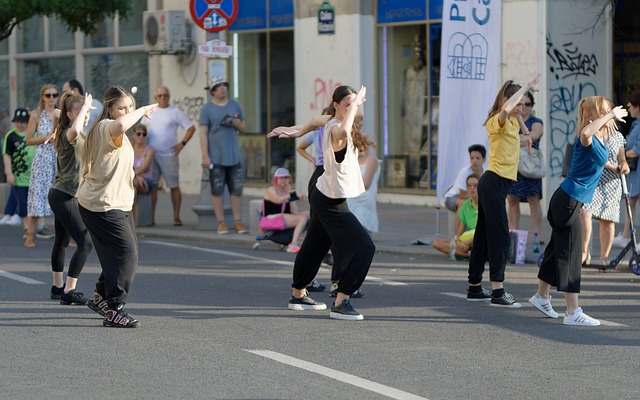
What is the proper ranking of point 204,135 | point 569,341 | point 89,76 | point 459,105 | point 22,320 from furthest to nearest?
point 89,76
point 204,135
point 459,105
point 22,320
point 569,341

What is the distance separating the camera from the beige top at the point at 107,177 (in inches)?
371

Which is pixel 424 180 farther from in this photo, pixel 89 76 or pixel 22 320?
pixel 22 320

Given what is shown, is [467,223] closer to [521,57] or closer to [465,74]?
[465,74]

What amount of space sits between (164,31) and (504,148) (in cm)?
1426

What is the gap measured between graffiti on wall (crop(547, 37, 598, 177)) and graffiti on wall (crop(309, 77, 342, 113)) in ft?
14.2

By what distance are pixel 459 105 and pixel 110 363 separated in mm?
7757

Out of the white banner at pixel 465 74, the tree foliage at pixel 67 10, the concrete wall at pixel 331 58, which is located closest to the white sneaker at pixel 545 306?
the white banner at pixel 465 74

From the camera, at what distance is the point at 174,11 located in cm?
2402

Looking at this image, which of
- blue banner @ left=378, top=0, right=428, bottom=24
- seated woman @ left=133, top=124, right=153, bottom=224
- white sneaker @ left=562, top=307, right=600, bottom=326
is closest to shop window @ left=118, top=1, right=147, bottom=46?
blue banner @ left=378, top=0, right=428, bottom=24

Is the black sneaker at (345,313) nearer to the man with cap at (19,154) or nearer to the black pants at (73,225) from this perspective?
the black pants at (73,225)

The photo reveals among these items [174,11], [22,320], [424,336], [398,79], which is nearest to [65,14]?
[174,11]

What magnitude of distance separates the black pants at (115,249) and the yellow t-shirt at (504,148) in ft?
10.1

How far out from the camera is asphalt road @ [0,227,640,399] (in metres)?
7.42

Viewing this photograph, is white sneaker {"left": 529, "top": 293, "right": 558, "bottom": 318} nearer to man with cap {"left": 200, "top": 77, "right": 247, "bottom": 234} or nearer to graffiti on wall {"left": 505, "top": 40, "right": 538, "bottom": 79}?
man with cap {"left": 200, "top": 77, "right": 247, "bottom": 234}
